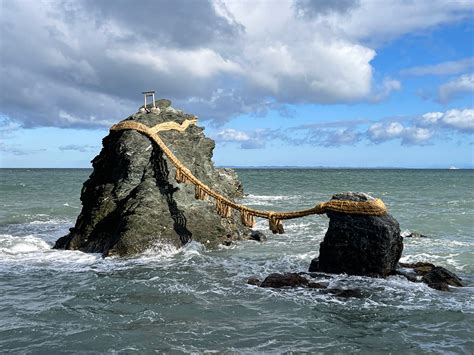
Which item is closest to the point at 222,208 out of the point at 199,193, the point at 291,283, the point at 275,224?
the point at 199,193

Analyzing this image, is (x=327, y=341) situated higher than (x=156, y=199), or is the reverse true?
(x=156, y=199)

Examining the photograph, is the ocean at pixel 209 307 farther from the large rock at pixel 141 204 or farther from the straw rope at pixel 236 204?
the straw rope at pixel 236 204

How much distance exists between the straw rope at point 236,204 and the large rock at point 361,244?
0.59ft

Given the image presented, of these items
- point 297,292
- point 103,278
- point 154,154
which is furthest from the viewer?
point 154,154

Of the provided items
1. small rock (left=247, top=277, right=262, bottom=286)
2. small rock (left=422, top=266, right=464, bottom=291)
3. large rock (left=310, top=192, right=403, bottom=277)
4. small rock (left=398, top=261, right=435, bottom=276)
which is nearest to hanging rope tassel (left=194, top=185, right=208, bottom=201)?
small rock (left=247, top=277, right=262, bottom=286)

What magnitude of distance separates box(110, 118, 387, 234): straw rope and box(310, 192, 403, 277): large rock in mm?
179

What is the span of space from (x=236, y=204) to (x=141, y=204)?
9.29 ft

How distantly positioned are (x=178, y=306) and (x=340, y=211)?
4489mm

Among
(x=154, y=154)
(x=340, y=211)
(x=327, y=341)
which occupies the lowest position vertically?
(x=327, y=341)

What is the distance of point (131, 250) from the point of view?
545 inches

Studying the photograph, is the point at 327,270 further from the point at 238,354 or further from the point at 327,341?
the point at 238,354

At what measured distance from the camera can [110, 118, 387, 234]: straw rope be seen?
1140cm

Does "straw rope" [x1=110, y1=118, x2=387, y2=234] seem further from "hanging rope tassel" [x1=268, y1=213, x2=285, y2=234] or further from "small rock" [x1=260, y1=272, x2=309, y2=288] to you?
"small rock" [x1=260, y1=272, x2=309, y2=288]

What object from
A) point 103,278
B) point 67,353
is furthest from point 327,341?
point 103,278
